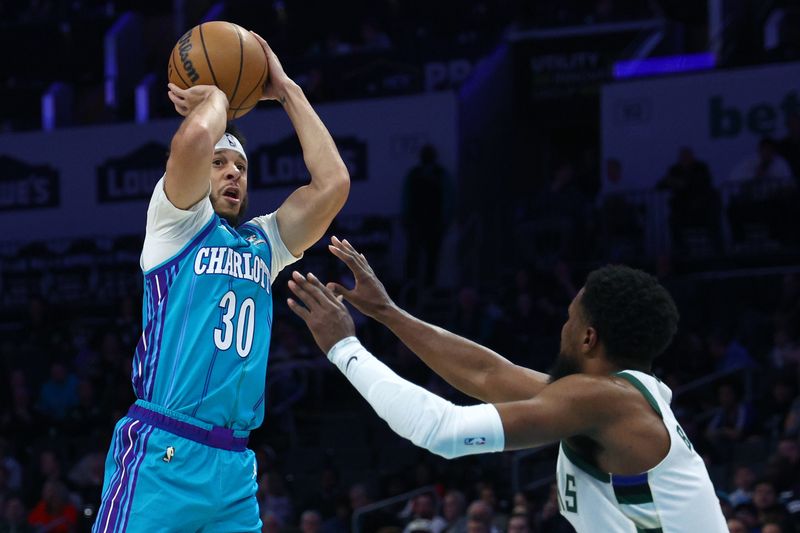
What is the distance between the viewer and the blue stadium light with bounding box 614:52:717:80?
19938 millimetres

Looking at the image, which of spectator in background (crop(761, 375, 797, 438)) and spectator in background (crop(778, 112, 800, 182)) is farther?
spectator in background (crop(778, 112, 800, 182))

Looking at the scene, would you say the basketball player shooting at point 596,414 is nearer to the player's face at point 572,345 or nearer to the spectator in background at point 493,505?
the player's face at point 572,345

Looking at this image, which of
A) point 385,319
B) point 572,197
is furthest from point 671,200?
Answer: point 385,319

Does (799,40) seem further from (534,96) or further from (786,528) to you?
(786,528)

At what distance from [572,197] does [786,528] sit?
825cm

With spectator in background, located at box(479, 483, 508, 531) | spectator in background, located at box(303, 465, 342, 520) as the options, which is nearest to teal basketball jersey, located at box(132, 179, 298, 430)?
spectator in background, located at box(479, 483, 508, 531)

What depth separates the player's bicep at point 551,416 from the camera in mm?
4570

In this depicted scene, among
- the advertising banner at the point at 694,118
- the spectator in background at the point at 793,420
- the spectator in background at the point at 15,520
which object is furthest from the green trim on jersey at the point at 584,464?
the advertising banner at the point at 694,118

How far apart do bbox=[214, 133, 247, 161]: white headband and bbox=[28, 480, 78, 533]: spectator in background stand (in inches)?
367

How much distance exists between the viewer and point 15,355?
61.0 feet

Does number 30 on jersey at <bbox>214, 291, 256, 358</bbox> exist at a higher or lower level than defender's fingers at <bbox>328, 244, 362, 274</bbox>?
lower

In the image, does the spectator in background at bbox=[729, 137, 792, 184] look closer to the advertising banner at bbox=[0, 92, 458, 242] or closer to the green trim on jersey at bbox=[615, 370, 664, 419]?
the advertising banner at bbox=[0, 92, 458, 242]

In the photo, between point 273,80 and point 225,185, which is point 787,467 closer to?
point 273,80

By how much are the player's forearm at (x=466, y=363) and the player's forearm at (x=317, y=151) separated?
0.70 meters
